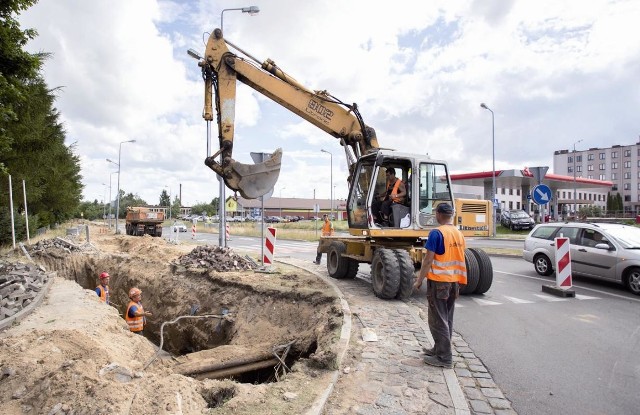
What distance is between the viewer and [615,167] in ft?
292

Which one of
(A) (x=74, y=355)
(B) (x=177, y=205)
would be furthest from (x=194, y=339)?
(B) (x=177, y=205)

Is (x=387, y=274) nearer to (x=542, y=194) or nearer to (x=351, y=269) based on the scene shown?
(x=351, y=269)

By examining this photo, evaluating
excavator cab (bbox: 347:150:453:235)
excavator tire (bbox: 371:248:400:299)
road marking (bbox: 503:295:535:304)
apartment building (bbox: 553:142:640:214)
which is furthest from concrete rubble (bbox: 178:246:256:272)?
apartment building (bbox: 553:142:640:214)

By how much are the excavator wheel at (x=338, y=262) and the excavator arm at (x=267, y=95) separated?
1.98 metres

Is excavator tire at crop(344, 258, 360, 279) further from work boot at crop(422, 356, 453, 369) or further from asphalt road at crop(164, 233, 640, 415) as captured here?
work boot at crop(422, 356, 453, 369)

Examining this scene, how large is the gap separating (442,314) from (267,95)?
6.65 metres

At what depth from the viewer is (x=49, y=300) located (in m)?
8.67

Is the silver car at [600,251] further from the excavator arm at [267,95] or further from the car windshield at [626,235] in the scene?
the excavator arm at [267,95]

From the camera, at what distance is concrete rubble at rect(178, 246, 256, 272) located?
38.9 ft

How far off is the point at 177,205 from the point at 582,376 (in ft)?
348

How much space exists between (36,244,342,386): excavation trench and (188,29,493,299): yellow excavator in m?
1.39

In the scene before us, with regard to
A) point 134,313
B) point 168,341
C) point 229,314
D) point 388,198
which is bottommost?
point 168,341

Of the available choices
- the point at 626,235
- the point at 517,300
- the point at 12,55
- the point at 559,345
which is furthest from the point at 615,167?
the point at 12,55

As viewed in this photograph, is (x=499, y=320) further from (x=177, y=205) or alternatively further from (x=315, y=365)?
(x=177, y=205)
